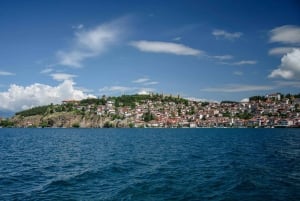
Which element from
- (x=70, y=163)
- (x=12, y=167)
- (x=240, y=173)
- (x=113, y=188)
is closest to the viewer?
(x=113, y=188)

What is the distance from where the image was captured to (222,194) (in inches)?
797

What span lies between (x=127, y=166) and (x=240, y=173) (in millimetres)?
11533

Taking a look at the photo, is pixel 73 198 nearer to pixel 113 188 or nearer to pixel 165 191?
pixel 113 188

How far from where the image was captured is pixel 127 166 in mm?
32688

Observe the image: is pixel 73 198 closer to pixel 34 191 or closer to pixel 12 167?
pixel 34 191

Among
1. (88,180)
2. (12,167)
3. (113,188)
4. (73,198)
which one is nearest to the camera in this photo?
(73,198)

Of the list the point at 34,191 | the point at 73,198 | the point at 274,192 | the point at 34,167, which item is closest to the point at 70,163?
the point at 34,167

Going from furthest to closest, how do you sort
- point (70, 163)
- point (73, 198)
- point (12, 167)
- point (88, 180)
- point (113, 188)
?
point (70, 163), point (12, 167), point (88, 180), point (113, 188), point (73, 198)

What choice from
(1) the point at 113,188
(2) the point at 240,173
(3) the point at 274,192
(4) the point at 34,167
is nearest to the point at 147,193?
(1) the point at 113,188

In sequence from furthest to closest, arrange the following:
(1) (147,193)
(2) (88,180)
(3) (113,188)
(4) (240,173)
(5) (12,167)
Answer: (5) (12,167)
(4) (240,173)
(2) (88,180)
(3) (113,188)
(1) (147,193)

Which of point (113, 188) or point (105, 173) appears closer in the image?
point (113, 188)

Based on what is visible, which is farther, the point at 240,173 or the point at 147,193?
the point at 240,173

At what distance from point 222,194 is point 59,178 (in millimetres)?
13228

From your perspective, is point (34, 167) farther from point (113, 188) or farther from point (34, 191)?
point (113, 188)
